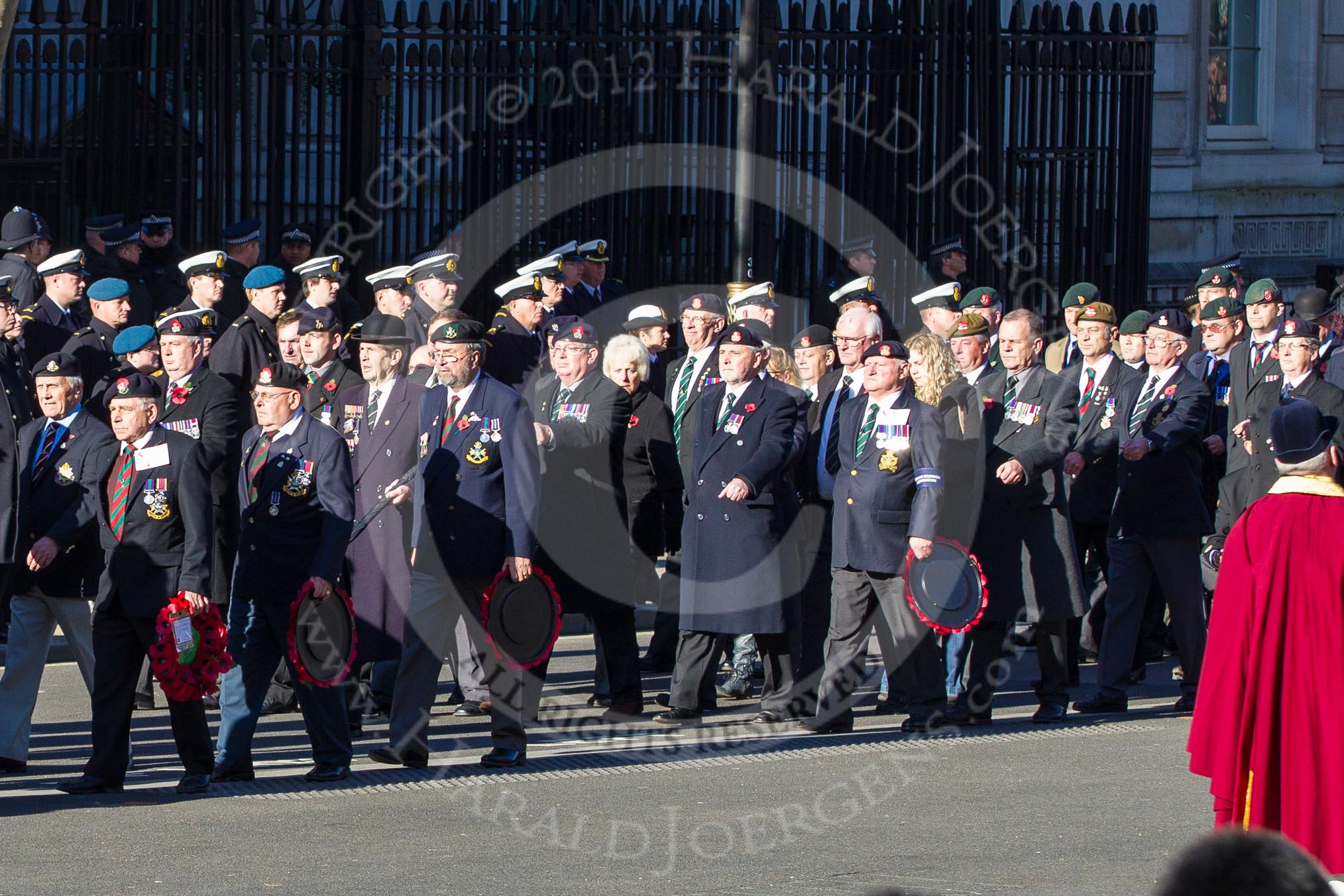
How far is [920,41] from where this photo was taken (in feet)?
51.1

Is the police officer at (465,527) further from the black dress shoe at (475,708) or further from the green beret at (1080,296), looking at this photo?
the green beret at (1080,296)

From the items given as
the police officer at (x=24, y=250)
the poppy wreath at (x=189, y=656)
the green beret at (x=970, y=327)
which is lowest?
the poppy wreath at (x=189, y=656)

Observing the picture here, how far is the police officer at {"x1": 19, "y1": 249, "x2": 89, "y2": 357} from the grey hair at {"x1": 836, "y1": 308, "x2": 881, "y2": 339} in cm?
437

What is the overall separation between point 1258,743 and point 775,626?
3.60 m

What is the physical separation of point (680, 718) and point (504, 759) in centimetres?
→ 130

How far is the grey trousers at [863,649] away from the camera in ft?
30.2

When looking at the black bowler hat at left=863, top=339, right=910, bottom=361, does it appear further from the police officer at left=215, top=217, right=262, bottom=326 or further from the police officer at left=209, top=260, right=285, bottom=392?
the police officer at left=215, top=217, right=262, bottom=326

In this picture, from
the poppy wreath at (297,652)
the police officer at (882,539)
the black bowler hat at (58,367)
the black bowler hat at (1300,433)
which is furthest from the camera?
the police officer at (882,539)

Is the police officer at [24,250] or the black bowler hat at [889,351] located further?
the police officer at [24,250]

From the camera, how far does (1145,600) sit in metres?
9.91

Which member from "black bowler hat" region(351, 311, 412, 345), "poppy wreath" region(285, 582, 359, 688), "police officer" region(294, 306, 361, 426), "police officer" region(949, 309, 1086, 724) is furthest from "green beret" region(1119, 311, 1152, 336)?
"poppy wreath" region(285, 582, 359, 688)

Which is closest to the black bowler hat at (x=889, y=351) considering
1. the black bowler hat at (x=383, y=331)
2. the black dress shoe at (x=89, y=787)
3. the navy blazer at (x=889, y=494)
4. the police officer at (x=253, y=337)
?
the navy blazer at (x=889, y=494)

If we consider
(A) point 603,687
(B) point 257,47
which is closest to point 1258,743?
(A) point 603,687

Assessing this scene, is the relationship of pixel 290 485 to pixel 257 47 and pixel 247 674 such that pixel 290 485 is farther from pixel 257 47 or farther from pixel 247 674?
pixel 257 47
